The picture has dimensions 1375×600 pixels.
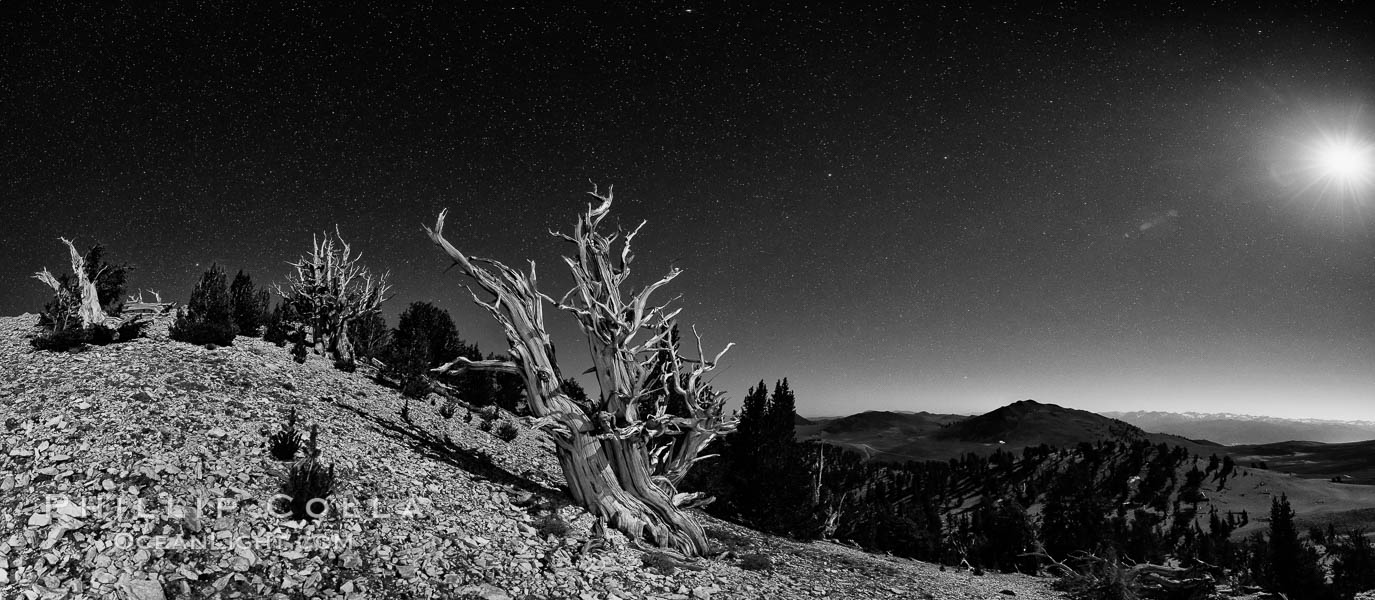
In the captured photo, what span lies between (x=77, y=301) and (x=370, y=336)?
9989 mm

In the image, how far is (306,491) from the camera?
7.34 m

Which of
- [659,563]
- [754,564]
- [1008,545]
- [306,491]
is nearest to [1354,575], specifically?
[1008,545]

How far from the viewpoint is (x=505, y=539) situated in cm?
837

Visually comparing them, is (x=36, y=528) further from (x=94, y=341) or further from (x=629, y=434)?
(x=94, y=341)

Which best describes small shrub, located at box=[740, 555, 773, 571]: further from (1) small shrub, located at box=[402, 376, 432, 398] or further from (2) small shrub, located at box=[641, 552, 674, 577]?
(1) small shrub, located at box=[402, 376, 432, 398]

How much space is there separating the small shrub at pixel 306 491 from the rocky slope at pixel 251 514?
0.20 meters

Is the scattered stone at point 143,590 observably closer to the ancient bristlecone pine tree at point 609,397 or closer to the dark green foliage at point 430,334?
the ancient bristlecone pine tree at point 609,397

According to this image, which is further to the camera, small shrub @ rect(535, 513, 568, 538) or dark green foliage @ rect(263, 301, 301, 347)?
dark green foliage @ rect(263, 301, 301, 347)

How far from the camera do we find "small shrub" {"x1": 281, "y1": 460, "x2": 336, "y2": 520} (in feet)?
23.9

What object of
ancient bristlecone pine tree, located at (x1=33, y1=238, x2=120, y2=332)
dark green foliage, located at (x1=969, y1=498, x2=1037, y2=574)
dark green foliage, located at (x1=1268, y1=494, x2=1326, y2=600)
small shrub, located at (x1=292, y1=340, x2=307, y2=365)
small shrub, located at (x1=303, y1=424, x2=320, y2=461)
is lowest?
dark green foliage, located at (x1=969, y1=498, x2=1037, y2=574)

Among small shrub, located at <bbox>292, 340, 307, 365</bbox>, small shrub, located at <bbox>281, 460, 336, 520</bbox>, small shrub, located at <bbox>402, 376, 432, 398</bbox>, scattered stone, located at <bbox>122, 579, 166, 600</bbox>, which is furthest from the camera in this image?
small shrub, located at <bbox>402, 376, 432, 398</bbox>

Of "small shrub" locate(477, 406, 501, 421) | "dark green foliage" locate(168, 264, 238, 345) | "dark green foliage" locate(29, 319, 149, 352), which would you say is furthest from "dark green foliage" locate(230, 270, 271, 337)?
"small shrub" locate(477, 406, 501, 421)

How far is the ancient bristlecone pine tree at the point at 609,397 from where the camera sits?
10.4 m

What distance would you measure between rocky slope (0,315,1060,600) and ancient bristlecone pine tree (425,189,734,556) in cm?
75
